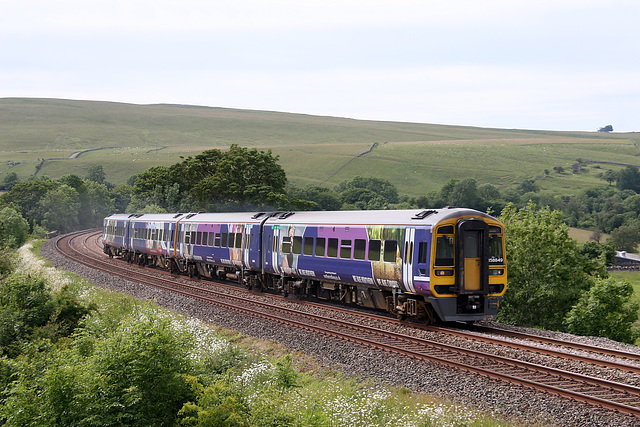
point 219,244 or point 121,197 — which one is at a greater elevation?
point 219,244

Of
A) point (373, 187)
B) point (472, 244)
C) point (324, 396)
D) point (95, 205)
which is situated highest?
point (472, 244)

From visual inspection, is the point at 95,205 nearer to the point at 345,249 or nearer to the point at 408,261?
the point at 345,249

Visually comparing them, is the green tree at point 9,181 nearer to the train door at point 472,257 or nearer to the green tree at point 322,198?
the green tree at point 322,198

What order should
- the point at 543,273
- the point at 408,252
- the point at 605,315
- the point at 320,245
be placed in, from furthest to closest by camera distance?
the point at 543,273
the point at 605,315
the point at 320,245
the point at 408,252

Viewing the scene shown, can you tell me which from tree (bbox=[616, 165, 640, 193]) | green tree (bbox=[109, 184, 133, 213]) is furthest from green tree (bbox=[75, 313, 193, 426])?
tree (bbox=[616, 165, 640, 193])

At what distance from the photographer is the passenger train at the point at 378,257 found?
1700cm

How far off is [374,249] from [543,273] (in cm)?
1832

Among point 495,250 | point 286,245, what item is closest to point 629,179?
point 286,245

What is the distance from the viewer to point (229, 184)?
55812 millimetres

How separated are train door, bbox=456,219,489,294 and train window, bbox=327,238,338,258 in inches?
202

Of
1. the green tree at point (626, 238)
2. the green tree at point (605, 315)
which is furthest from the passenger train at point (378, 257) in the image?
the green tree at point (626, 238)

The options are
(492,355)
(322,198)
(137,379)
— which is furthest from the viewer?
(322,198)

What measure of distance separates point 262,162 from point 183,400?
46990mm

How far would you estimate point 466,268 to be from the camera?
17.1 m
